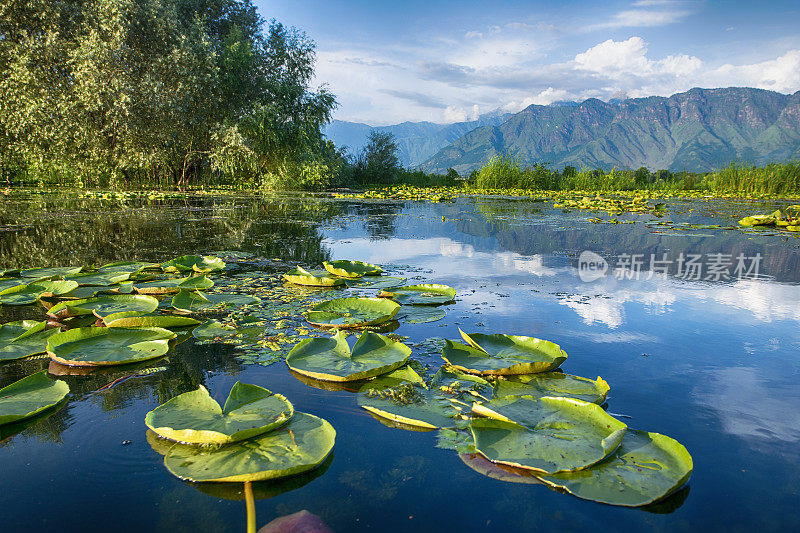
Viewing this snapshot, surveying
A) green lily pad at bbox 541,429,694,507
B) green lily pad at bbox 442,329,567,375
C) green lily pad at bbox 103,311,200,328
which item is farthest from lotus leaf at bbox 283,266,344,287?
A: green lily pad at bbox 541,429,694,507

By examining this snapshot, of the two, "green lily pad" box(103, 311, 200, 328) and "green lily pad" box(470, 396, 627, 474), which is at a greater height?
"green lily pad" box(103, 311, 200, 328)

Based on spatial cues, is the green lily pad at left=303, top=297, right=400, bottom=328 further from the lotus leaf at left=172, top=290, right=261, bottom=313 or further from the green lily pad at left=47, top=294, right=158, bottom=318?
the green lily pad at left=47, top=294, right=158, bottom=318

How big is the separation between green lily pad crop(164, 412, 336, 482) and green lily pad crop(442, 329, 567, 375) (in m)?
0.68

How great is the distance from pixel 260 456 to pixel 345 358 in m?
0.66

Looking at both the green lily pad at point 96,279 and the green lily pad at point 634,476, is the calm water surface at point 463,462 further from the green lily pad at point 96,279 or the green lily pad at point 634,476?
the green lily pad at point 96,279

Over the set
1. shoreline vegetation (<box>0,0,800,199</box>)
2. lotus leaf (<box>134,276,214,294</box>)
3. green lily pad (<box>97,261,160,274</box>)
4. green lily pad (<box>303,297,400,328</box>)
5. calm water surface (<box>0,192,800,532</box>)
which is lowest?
calm water surface (<box>0,192,800,532</box>)

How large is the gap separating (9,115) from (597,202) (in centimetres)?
1625

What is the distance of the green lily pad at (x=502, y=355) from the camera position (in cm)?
159

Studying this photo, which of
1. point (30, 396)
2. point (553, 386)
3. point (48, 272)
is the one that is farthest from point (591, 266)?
point (48, 272)

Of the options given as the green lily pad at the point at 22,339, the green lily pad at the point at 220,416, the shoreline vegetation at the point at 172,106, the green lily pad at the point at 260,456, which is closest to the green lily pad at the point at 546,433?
the green lily pad at the point at 260,456

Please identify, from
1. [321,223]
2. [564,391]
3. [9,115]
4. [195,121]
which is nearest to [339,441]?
[564,391]

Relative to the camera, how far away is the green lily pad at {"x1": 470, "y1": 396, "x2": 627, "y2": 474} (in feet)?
3.41

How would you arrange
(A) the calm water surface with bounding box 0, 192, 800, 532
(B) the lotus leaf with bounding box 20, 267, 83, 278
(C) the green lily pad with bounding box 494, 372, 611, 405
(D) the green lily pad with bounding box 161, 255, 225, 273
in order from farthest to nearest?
(D) the green lily pad with bounding box 161, 255, 225, 273, (B) the lotus leaf with bounding box 20, 267, 83, 278, (C) the green lily pad with bounding box 494, 372, 611, 405, (A) the calm water surface with bounding box 0, 192, 800, 532

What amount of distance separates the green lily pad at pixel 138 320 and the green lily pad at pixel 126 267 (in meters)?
1.16
